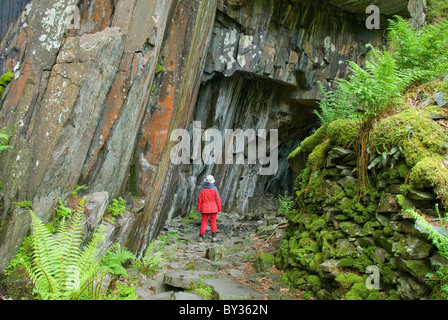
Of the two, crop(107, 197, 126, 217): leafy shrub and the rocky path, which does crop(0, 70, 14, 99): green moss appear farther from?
the rocky path

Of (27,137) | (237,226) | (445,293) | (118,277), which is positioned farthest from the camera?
(237,226)

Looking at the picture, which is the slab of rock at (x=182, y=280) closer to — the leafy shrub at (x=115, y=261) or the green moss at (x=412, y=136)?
the leafy shrub at (x=115, y=261)

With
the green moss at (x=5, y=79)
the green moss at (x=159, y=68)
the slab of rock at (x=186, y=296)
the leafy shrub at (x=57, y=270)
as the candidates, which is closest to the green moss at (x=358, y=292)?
the slab of rock at (x=186, y=296)

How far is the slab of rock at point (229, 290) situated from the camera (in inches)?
171

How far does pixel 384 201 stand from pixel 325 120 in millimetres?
3585

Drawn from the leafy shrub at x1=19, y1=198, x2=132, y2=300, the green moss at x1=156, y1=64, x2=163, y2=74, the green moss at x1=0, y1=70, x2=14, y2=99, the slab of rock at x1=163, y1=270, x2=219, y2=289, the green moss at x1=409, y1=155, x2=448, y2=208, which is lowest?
the slab of rock at x1=163, y1=270, x2=219, y2=289

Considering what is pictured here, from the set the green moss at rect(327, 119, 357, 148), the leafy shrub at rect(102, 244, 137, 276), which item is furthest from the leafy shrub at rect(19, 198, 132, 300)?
the green moss at rect(327, 119, 357, 148)

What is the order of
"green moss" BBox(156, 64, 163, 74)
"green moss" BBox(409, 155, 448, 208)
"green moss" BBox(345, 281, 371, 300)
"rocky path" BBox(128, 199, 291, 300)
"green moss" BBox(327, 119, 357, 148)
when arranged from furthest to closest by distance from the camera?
"green moss" BBox(156, 64, 163, 74) < "green moss" BBox(327, 119, 357, 148) < "rocky path" BBox(128, 199, 291, 300) < "green moss" BBox(345, 281, 371, 300) < "green moss" BBox(409, 155, 448, 208)

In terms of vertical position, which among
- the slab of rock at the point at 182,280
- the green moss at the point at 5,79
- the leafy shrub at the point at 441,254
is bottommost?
the slab of rock at the point at 182,280

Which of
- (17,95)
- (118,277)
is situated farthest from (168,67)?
(118,277)

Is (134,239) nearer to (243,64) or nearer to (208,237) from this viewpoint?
(208,237)

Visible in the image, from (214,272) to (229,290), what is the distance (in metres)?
1.17

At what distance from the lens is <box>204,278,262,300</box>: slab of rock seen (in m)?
4.36
